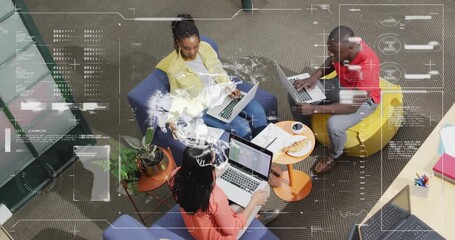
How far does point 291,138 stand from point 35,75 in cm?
166

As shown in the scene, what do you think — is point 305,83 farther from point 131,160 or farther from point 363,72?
point 131,160

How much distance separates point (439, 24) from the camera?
464 cm

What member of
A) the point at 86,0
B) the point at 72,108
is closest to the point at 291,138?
the point at 72,108

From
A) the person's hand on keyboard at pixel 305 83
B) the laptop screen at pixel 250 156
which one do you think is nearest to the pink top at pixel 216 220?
the laptop screen at pixel 250 156

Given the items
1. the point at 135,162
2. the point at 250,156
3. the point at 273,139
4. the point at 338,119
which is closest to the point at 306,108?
the point at 338,119

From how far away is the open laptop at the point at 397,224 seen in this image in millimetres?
3002

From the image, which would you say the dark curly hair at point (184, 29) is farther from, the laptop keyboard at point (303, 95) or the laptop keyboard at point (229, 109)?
the laptop keyboard at point (303, 95)

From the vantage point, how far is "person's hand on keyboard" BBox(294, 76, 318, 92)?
4.02 meters

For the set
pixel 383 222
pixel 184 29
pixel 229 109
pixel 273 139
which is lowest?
pixel 383 222

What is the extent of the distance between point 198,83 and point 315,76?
831 millimetres

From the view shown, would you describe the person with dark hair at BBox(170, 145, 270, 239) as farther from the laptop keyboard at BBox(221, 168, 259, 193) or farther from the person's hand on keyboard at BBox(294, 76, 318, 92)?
the person's hand on keyboard at BBox(294, 76, 318, 92)

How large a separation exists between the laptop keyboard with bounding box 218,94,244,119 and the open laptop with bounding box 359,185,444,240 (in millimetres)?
1150

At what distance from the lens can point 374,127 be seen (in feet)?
13.0

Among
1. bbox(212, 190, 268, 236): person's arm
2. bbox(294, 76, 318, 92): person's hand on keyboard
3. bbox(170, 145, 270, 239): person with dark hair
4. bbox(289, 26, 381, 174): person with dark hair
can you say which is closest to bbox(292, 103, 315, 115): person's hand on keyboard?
bbox(289, 26, 381, 174): person with dark hair
